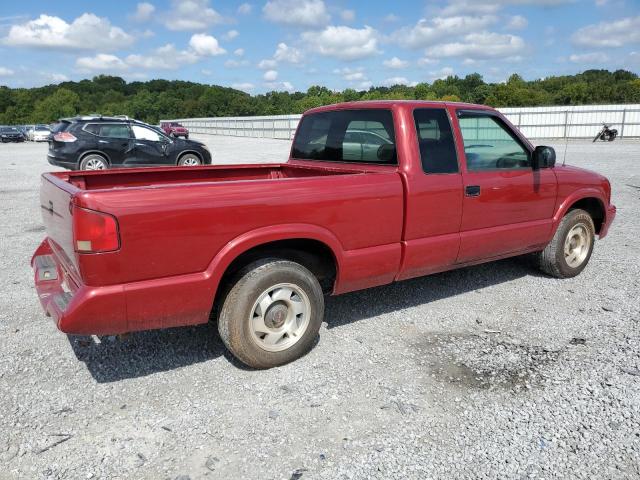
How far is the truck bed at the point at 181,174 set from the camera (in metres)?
4.49

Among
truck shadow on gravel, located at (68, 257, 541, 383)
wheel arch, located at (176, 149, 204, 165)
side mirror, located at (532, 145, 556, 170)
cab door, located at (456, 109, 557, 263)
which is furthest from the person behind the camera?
wheel arch, located at (176, 149, 204, 165)

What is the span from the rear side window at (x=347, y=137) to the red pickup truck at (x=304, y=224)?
2cm

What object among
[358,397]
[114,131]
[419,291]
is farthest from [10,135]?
[358,397]

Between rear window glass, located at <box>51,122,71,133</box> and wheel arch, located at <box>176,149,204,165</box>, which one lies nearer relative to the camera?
rear window glass, located at <box>51,122,71,133</box>

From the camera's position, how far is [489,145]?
15.6 feet

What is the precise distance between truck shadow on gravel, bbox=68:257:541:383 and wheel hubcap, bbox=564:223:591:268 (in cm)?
38

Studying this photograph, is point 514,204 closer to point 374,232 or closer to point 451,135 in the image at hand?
point 451,135

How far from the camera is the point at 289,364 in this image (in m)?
3.68

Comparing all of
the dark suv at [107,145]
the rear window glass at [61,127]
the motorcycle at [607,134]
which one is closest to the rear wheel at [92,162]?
the dark suv at [107,145]

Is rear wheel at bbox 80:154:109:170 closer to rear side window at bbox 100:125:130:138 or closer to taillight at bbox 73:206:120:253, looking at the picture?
rear side window at bbox 100:125:130:138

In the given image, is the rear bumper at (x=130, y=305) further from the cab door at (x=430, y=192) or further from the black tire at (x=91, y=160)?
the black tire at (x=91, y=160)

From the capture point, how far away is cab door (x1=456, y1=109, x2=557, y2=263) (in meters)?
4.44

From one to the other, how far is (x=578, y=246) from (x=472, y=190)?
79.6 inches

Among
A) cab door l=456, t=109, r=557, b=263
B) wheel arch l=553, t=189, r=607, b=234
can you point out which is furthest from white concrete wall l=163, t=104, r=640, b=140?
cab door l=456, t=109, r=557, b=263
